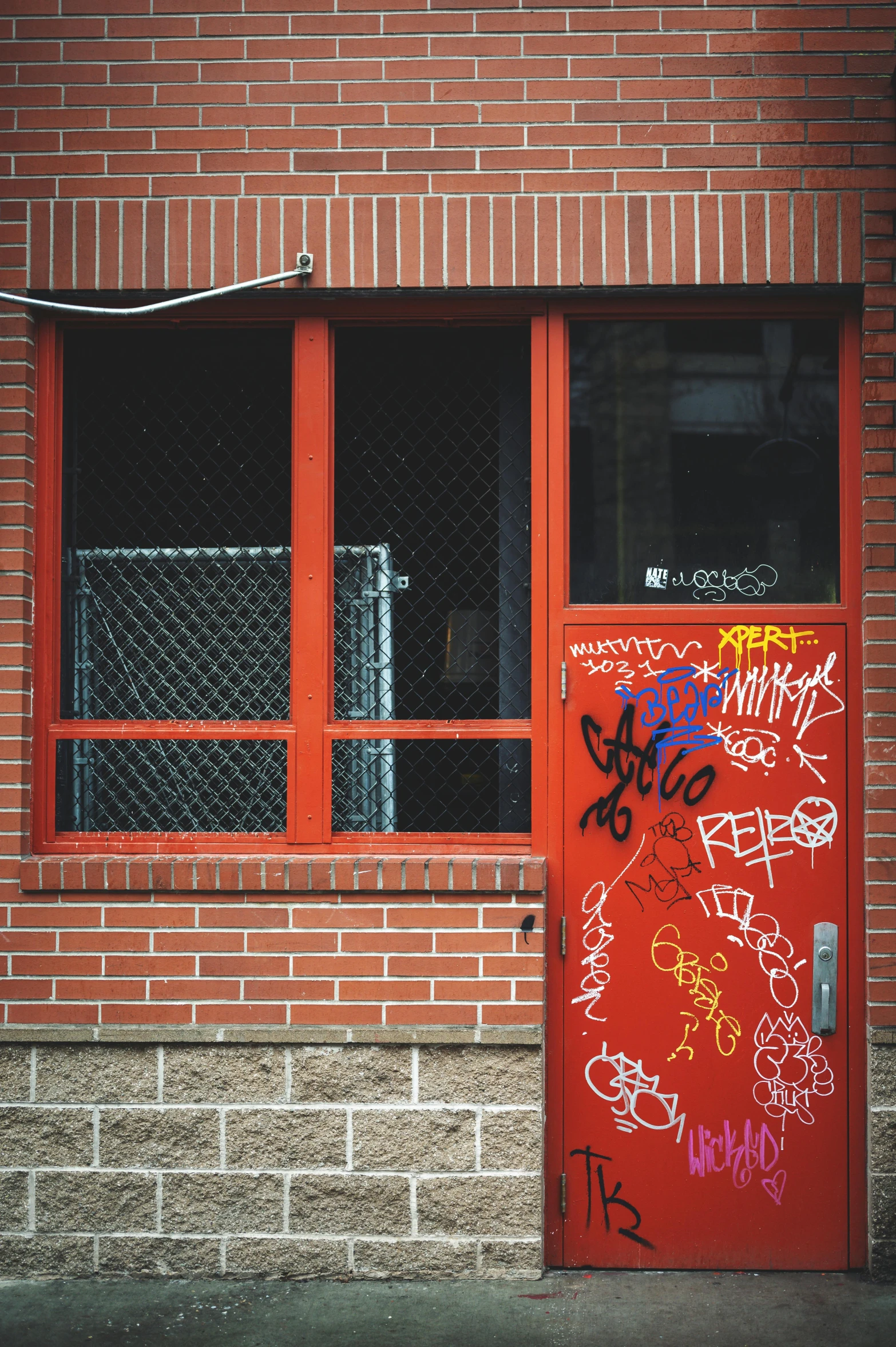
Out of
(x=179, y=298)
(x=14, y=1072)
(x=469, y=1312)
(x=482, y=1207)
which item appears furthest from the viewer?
(x=179, y=298)

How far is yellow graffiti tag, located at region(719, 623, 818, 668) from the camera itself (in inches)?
158

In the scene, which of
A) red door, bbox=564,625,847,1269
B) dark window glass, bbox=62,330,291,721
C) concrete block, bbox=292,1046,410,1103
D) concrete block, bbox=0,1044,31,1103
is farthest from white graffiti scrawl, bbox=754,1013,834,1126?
concrete block, bbox=0,1044,31,1103

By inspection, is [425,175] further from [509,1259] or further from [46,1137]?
[509,1259]

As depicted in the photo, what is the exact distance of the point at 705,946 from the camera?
3.98 meters

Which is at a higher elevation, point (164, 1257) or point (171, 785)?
point (171, 785)

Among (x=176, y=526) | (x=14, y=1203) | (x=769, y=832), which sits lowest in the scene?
(x=14, y=1203)

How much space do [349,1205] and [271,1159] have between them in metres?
0.31

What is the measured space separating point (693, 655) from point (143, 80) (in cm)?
286

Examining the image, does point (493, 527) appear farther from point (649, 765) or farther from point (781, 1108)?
point (781, 1108)

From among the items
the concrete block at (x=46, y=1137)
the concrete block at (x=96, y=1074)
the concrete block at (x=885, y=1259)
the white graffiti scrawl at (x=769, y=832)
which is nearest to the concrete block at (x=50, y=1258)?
the concrete block at (x=46, y=1137)

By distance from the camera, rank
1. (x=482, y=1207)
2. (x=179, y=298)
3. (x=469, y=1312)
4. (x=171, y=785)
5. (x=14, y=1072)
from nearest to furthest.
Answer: (x=469, y=1312) < (x=482, y=1207) < (x=14, y=1072) < (x=179, y=298) < (x=171, y=785)

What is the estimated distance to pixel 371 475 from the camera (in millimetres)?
4184

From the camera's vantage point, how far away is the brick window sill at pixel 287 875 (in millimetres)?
3863

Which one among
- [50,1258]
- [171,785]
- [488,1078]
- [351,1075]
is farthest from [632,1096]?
[50,1258]
